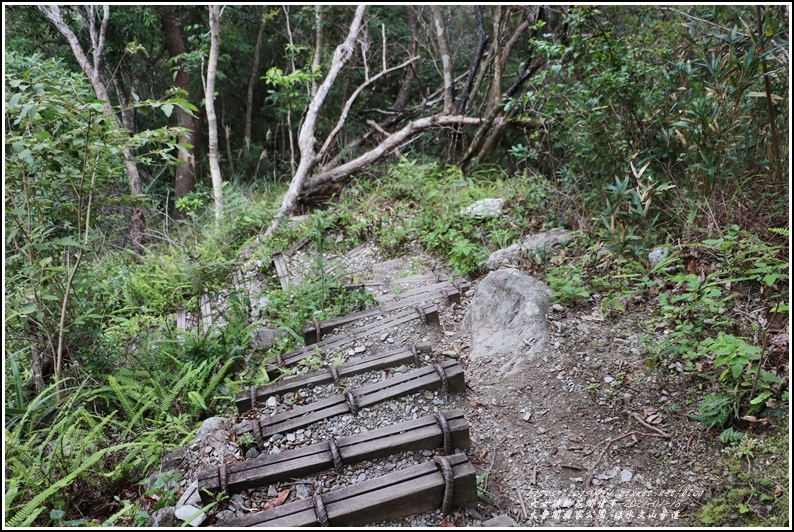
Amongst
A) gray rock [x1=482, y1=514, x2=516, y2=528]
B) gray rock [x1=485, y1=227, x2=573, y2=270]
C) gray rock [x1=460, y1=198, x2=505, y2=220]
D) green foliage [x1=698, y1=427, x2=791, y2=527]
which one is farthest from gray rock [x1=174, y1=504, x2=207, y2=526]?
gray rock [x1=460, y1=198, x2=505, y2=220]

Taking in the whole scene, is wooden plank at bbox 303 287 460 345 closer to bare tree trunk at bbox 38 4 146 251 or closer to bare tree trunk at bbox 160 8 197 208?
bare tree trunk at bbox 38 4 146 251

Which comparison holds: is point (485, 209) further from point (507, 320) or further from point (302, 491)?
point (302, 491)

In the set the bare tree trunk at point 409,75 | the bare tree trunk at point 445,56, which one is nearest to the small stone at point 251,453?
the bare tree trunk at point 445,56

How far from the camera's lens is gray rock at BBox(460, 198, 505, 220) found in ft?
17.6

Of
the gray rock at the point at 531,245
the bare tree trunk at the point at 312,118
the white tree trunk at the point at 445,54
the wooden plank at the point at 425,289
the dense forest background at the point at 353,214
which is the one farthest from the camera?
the white tree trunk at the point at 445,54

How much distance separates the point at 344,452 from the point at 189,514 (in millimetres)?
739

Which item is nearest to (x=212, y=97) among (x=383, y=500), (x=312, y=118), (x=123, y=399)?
(x=312, y=118)

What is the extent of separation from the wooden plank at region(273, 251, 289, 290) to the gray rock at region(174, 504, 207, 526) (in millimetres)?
2822

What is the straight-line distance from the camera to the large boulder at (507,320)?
10.6 ft

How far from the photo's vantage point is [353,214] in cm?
655

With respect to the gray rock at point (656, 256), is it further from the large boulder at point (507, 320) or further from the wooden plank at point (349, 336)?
the wooden plank at point (349, 336)

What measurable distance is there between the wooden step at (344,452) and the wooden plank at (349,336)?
3.63ft

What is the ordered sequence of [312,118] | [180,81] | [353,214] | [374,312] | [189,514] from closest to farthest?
[189,514], [374,312], [353,214], [312,118], [180,81]

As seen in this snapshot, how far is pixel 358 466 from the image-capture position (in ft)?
8.05
